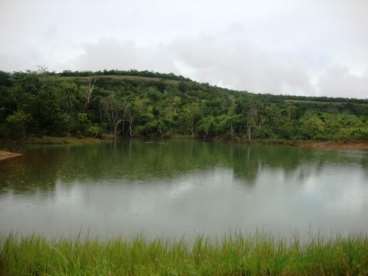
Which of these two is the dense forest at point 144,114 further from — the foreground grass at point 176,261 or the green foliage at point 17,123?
the foreground grass at point 176,261

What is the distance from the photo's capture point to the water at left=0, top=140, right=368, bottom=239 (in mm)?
8492

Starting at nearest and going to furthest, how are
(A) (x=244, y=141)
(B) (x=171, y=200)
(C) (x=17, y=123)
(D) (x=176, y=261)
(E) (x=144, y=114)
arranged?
(D) (x=176, y=261), (B) (x=171, y=200), (C) (x=17, y=123), (A) (x=244, y=141), (E) (x=144, y=114)

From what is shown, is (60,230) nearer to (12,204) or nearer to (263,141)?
(12,204)

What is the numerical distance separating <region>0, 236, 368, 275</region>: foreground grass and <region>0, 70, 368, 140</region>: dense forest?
24885mm

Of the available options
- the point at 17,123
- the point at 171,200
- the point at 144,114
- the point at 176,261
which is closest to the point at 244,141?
the point at 144,114

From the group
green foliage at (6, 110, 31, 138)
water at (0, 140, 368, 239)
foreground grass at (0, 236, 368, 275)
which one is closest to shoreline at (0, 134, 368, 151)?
green foliage at (6, 110, 31, 138)

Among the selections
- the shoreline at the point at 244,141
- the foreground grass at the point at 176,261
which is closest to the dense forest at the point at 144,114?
the shoreline at the point at 244,141

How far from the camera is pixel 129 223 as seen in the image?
343 inches

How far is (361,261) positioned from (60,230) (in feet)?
20.6

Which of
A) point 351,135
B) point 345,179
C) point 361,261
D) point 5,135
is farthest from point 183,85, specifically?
point 361,261

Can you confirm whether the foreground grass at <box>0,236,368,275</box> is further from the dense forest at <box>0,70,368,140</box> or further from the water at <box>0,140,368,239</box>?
the dense forest at <box>0,70,368,140</box>

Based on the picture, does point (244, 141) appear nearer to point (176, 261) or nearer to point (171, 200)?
point (171, 200)

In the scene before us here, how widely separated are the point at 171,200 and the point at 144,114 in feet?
139

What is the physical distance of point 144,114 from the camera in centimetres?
5300
